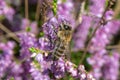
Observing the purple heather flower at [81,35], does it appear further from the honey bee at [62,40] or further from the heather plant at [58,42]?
the honey bee at [62,40]

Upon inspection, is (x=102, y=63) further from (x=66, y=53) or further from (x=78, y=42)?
(x=66, y=53)

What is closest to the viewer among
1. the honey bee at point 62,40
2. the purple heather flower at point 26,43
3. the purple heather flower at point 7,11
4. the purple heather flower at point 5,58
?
the honey bee at point 62,40

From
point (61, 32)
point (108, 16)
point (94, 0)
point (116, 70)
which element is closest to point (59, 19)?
point (61, 32)

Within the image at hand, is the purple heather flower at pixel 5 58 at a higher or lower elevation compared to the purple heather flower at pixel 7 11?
lower

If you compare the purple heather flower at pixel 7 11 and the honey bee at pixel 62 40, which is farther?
the purple heather flower at pixel 7 11

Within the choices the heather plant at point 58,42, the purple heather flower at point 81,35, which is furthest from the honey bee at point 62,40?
the purple heather flower at point 81,35

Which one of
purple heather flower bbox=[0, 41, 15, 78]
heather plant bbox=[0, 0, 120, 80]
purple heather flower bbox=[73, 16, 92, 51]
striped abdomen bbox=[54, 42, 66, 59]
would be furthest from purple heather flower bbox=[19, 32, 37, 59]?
purple heather flower bbox=[73, 16, 92, 51]

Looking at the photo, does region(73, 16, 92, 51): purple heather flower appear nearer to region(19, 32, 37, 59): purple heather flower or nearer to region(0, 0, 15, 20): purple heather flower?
region(0, 0, 15, 20): purple heather flower
